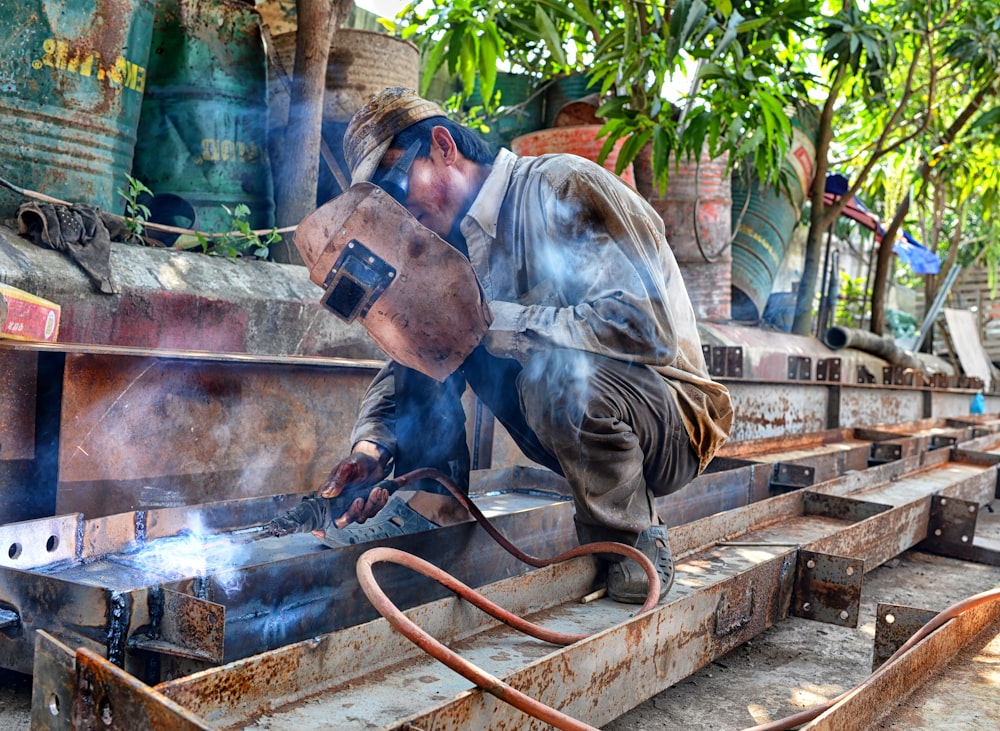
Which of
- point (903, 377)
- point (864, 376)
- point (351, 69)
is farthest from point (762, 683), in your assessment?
point (903, 377)

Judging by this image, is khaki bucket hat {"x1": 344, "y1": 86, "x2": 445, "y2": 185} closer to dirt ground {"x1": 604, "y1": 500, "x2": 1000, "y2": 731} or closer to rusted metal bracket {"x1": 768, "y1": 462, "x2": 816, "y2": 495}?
dirt ground {"x1": 604, "y1": 500, "x2": 1000, "y2": 731}

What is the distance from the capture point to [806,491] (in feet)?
11.9

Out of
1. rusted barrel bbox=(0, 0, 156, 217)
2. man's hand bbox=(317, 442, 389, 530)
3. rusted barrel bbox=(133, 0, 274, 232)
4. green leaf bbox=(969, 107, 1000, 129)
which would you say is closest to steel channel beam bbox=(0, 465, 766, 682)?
man's hand bbox=(317, 442, 389, 530)

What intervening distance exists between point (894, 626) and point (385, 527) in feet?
4.30

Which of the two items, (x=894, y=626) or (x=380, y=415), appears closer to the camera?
(x=894, y=626)

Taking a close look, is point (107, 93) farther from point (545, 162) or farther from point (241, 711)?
point (241, 711)

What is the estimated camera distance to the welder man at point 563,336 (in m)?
2.13

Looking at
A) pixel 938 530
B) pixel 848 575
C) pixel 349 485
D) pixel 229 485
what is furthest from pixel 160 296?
pixel 938 530

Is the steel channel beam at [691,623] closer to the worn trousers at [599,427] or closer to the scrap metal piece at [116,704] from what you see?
the scrap metal piece at [116,704]

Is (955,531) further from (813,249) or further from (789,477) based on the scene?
(813,249)

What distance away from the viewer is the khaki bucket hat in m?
2.24

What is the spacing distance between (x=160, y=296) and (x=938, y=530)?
325cm

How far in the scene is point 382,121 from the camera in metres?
2.24

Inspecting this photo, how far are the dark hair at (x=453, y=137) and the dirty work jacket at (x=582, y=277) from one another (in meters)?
0.05
